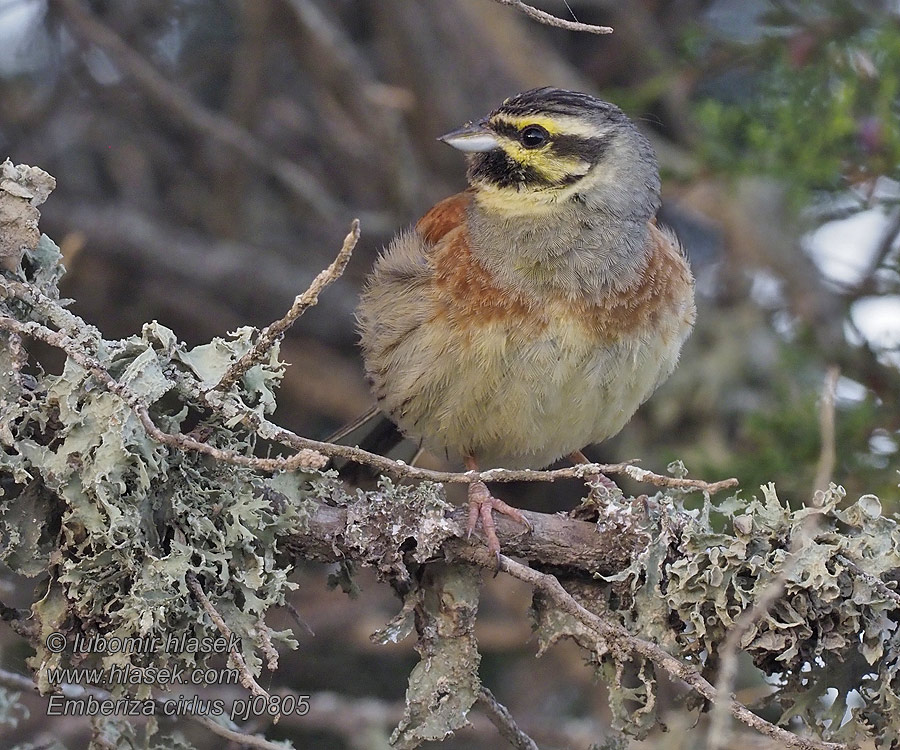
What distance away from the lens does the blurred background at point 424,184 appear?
445cm

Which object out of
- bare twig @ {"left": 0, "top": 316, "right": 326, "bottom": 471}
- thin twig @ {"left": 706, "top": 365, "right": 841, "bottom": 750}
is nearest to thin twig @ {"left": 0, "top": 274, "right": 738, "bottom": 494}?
bare twig @ {"left": 0, "top": 316, "right": 326, "bottom": 471}

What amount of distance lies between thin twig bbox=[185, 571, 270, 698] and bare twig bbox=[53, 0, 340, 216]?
2983 mm

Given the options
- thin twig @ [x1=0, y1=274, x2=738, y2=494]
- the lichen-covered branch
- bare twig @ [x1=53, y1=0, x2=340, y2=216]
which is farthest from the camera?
bare twig @ [x1=53, y1=0, x2=340, y2=216]

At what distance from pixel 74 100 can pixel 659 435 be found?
131 inches

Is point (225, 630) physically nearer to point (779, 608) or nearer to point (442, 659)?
point (442, 659)

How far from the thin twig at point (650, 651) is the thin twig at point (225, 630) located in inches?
24.9

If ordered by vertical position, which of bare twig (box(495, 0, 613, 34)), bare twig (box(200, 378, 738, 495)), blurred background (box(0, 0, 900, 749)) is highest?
bare twig (box(495, 0, 613, 34))

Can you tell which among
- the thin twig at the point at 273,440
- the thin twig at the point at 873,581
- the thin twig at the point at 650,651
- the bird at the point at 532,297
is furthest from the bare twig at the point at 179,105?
the thin twig at the point at 873,581

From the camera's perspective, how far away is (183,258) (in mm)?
5344

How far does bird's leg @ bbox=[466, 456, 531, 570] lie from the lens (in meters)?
2.82

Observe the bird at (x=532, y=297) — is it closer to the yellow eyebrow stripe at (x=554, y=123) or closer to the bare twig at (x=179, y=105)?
the yellow eyebrow stripe at (x=554, y=123)

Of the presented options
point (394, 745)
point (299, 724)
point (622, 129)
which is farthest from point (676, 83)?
point (394, 745)

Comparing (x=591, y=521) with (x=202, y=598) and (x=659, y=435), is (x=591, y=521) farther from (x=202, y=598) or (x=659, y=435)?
(x=659, y=435)

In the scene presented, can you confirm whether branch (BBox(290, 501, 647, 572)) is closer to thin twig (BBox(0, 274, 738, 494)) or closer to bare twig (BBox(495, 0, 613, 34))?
thin twig (BBox(0, 274, 738, 494))
